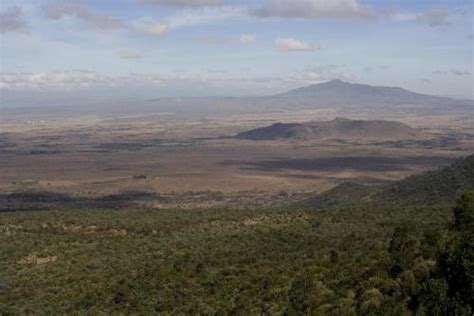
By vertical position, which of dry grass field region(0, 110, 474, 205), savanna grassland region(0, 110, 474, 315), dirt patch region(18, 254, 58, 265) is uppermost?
savanna grassland region(0, 110, 474, 315)

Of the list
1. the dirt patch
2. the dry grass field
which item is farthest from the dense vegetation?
the dry grass field

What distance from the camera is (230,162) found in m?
151

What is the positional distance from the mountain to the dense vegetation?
41.8 feet

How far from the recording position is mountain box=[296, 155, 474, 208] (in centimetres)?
5844

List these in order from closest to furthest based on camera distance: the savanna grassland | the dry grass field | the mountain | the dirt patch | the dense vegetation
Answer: the dense vegetation
the savanna grassland
the dirt patch
the mountain
the dry grass field

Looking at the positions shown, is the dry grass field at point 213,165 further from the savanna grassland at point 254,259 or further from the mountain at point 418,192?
the mountain at point 418,192

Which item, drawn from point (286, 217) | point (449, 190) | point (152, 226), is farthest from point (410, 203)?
point (152, 226)

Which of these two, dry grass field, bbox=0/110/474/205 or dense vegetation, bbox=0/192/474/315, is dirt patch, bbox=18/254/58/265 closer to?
dense vegetation, bbox=0/192/474/315

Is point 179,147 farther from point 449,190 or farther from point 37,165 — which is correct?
point 449,190

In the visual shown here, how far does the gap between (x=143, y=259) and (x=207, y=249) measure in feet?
12.2

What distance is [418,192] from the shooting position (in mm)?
62156

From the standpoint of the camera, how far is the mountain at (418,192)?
192ft

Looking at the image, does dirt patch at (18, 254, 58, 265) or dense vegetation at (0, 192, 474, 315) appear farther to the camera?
dirt patch at (18, 254, 58, 265)

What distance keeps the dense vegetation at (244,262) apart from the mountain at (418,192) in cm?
1273
